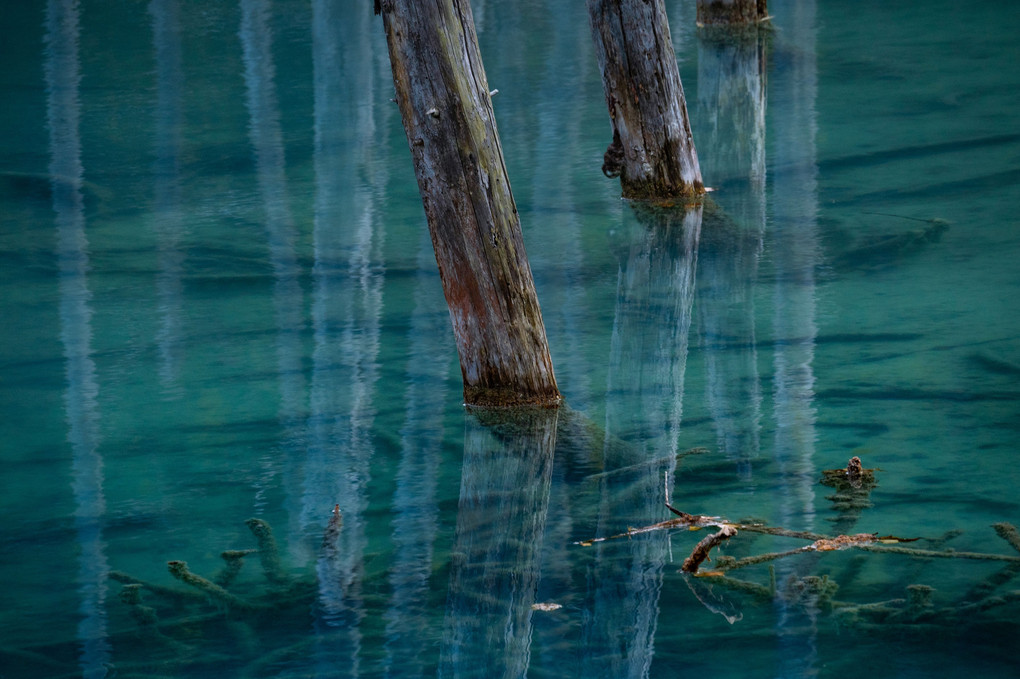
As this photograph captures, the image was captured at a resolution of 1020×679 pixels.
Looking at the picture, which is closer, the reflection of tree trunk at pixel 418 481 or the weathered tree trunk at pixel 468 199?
the reflection of tree trunk at pixel 418 481

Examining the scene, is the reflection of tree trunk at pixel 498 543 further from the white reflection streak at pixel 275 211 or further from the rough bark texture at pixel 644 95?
the rough bark texture at pixel 644 95

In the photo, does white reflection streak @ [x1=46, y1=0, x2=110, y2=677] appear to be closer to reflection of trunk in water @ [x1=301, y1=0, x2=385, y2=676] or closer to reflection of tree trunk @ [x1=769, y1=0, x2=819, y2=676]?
reflection of trunk in water @ [x1=301, y1=0, x2=385, y2=676]

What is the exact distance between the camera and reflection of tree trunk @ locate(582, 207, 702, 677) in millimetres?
3225

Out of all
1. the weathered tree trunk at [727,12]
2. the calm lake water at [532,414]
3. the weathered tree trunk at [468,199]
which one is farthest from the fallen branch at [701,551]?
the weathered tree trunk at [727,12]

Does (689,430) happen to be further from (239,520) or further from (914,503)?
(239,520)

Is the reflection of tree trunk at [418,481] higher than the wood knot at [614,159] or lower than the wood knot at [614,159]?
lower

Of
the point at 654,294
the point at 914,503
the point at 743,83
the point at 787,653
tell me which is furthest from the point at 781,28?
the point at 787,653

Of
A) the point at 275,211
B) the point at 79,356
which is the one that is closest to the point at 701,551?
the point at 79,356

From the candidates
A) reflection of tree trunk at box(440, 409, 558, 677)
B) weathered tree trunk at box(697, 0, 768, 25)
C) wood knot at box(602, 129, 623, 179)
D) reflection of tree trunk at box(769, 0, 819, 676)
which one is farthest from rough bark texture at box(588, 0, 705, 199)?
weathered tree trunk at box(697, 0, 768, 25)

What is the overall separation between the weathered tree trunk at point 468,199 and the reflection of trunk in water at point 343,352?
1.89 ft

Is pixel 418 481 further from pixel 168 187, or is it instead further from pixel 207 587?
pixel 168 187

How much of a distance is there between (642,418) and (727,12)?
9.40 meters

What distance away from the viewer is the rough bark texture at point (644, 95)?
6.99 metres

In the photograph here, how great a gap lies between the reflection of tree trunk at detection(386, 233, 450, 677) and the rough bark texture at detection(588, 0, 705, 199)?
1.62m
